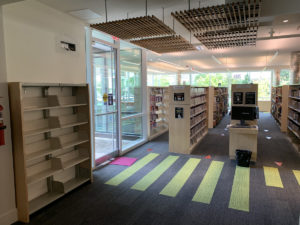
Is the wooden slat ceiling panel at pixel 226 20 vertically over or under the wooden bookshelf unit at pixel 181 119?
over

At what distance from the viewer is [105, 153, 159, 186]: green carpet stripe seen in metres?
4.45

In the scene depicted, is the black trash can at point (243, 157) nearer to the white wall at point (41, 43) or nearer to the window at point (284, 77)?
the white wall at point (41, 43)

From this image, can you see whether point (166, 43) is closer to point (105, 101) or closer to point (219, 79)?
point (105, 101)

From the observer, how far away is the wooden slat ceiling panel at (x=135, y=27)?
3575 millimetres

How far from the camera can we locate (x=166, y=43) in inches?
204

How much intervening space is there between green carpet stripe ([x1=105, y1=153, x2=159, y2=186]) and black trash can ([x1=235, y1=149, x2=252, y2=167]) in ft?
6.96

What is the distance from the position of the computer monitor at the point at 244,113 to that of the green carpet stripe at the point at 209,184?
124cm

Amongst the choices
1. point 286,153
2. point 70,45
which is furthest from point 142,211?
point 286,153

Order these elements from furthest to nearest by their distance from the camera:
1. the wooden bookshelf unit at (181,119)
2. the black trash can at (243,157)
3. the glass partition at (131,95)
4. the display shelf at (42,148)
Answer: the glass partition at (131,95)
the wooden bookshelf unit at (181,119)
the black trash can at (243,157)
the display shelf at (42,148)

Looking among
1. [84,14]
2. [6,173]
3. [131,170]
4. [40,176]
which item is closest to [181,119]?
[131,170]

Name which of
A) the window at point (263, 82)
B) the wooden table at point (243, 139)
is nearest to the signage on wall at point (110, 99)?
the wooden table at point (243, 139)

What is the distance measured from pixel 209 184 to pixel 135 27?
3.23m

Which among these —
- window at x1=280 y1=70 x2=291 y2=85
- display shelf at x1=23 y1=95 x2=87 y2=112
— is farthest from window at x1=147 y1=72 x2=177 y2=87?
display shelf at x1=23 y1=95 x2=87 y2=112

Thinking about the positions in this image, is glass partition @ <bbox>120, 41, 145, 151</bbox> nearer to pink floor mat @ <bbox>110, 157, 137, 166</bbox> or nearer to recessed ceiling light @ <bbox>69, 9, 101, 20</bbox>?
pink floor mat @ <bbox>110, 157, 137, 166</bbox>
